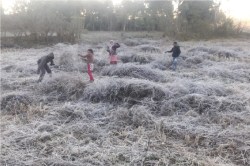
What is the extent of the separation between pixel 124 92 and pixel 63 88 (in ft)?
5.51

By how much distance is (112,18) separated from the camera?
111ft

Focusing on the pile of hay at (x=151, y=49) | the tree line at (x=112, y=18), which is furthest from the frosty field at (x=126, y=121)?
the tree line at (x=112, y=18)

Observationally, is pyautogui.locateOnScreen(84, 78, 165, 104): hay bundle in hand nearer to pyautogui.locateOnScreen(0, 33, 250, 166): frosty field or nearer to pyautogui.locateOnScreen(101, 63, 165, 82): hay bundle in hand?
pyautogui.locateOnScreen(0, 33, 250, 166): frosty field

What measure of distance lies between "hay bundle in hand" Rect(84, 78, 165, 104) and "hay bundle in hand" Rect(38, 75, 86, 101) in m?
0.41

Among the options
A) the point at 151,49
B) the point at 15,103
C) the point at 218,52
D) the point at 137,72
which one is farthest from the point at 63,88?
the point at 151,49

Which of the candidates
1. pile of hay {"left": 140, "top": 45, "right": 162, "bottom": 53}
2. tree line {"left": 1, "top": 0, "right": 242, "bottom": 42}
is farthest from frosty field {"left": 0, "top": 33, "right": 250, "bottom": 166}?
tree line {"left": 1, "top": 0, "right": 242, "bottom": 42}

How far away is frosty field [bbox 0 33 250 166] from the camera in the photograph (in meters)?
5.04

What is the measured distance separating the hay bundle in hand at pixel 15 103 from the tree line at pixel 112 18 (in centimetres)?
1460

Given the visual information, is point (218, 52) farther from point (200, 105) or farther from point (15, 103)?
point (15, 103)

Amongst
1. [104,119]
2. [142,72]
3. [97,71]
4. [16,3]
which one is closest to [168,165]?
[104,119]

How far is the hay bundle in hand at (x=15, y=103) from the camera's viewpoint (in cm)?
708

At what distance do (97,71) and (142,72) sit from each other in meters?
2.03

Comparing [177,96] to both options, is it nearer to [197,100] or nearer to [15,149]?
[197,100]

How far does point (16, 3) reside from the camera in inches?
897
